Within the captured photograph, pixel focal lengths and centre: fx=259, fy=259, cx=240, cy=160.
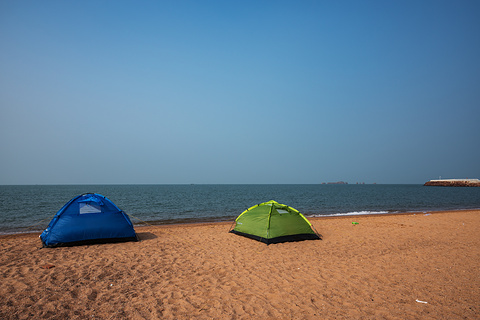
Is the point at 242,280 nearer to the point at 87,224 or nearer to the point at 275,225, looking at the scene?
the point at 275,225

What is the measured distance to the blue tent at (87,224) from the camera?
991cm

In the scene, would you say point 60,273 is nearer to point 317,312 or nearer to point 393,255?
point 317,312

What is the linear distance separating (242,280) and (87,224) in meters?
6.94

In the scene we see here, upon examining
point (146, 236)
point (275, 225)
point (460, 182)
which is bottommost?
point (146, 236)

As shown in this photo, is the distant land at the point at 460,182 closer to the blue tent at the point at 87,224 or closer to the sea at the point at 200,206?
the sea at the point at 200,206

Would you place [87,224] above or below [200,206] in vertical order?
above

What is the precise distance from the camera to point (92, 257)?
28.6 feet

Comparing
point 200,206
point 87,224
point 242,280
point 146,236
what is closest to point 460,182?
point 200,206

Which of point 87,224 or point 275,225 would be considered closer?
point 87,224

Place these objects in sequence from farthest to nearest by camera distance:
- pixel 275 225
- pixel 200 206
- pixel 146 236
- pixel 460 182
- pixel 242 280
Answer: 1. pixel 460 182
2. pixel 200 206
3. pixel 146 236
4. pixel 275 225
5. pixel 242 280

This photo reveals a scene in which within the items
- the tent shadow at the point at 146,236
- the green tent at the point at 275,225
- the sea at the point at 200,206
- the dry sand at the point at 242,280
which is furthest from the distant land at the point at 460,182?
the tent shadow at the point at 146,236

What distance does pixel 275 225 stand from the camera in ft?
37.1

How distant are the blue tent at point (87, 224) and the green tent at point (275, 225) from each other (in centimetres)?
531

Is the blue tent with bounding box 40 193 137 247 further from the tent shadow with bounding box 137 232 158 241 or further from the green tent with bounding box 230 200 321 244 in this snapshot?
the green tent with bounding box 230 200 321 244
